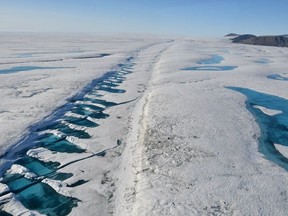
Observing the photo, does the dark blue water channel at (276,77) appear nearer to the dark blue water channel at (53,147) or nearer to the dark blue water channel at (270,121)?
the dark blue water channel at (270,121)

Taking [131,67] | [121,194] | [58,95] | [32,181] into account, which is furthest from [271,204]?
[131,67]

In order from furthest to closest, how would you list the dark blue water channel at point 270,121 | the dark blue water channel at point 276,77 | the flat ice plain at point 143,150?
1. the dark blue water channel at point 276,77
2. the dark blue water channel at point 270,121
3. the flat ice plain at point 143,150

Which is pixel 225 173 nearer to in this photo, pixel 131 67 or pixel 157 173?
pixel 157 173

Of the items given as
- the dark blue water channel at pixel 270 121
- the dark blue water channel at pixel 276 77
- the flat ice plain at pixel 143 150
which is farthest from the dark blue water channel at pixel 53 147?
the dark blue water channel at pixel 276 77

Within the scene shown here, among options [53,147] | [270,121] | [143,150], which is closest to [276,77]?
[270,121]

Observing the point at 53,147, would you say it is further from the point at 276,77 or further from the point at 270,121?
the point at 276,77

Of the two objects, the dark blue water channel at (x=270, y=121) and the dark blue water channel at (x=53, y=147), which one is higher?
the dark blue water channel at (x=270, y=121)

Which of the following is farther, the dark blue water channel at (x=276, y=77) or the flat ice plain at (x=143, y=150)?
the dark blue water channel at (x=276, y=77)
